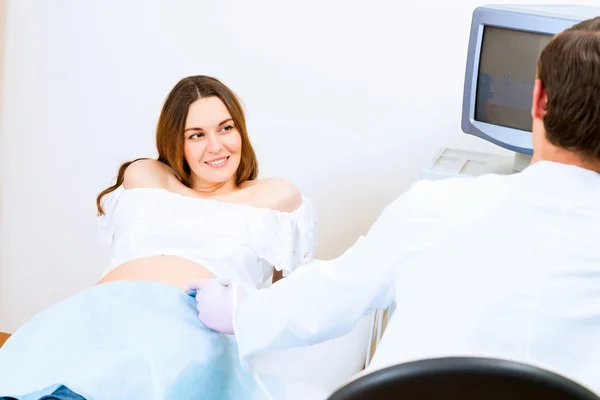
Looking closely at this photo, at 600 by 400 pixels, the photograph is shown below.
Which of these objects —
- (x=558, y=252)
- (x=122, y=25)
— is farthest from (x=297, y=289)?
(x=122, y=25)

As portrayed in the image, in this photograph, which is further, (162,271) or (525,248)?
(162,271)

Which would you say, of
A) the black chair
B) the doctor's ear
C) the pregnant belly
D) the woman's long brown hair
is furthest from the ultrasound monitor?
the black chair

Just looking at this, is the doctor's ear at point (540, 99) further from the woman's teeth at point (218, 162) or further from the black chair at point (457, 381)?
the woman's teeth at point (218, 162)

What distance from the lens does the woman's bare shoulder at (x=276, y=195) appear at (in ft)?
7.48

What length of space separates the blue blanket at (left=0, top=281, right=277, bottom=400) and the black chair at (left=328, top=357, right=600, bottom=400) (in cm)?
79

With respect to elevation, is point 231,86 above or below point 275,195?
above

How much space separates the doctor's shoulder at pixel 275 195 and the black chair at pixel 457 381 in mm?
1350

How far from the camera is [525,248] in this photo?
1163mm

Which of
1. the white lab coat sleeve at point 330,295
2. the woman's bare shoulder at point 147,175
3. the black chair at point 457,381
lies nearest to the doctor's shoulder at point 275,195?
the woman's bare shoulder at point 147,175

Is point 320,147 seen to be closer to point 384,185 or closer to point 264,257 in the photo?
point 384,185

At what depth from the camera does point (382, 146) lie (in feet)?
8.86

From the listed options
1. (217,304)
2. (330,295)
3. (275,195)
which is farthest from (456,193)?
(275,195)

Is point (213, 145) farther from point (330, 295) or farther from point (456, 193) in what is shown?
point (456, 193)

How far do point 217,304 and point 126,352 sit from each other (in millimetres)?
194
